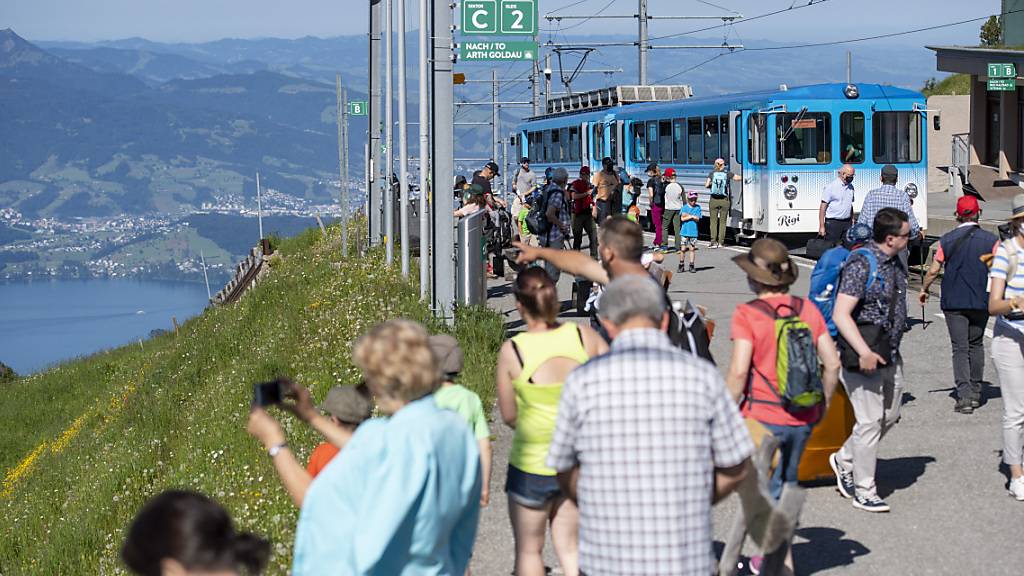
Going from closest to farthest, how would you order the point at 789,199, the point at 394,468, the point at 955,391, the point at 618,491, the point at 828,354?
the point at 394,468
the point at 618,491
the point at 828,354
the point at 955,391
the point at 789,199

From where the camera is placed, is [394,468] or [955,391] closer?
[394,468]

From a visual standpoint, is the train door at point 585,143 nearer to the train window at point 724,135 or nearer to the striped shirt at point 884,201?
the train window at point 724,135

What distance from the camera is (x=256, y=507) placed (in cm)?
973

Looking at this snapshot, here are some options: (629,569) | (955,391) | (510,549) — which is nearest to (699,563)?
(629,569)

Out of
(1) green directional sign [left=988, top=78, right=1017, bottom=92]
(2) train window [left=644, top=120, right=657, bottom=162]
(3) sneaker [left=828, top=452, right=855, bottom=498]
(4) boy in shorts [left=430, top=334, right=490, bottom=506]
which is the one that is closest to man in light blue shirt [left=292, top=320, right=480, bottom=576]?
(4) boy in shorts [left=430, top=334, right=490, bottom=506]

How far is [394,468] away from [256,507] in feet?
18.9

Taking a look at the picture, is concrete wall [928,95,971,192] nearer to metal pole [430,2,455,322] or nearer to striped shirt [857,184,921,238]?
striped shirt [857,184,921,238]

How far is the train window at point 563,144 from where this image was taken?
1666 inches

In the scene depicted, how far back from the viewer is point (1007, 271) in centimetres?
912

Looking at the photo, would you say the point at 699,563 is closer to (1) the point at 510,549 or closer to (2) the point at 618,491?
(2) the point at 618,491

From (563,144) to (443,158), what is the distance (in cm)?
2774

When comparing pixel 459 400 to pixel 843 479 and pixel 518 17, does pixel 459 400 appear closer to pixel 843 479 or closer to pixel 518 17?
pixel 843 479

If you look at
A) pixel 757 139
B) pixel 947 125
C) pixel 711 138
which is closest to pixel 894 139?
pixel 757 139

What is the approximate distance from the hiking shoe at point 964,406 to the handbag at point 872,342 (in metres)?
3.56
